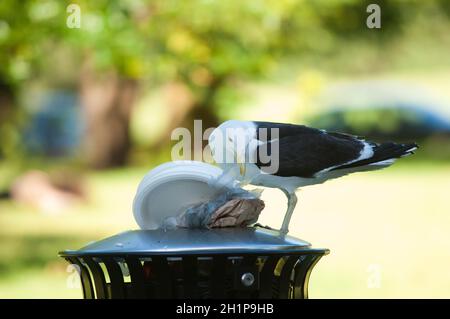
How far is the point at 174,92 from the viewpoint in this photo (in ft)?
55.7

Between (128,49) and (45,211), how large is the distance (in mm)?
5281

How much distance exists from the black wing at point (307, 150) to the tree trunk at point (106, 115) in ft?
36.7

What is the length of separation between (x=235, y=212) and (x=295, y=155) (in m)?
0.36

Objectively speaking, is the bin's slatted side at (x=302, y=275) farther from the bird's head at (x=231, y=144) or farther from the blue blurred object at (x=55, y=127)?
the blue blurred object at (x=55, y=127)

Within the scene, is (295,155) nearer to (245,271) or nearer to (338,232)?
(245,271)

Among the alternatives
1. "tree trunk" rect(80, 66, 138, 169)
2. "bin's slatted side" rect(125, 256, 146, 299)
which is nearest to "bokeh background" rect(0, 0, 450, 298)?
"tree trunk" rect(80, 66, 138, 169)

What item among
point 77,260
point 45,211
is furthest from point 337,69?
point 77,260

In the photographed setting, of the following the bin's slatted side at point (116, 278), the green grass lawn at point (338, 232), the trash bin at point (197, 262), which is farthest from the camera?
the green grass lawn at point (338, 232)

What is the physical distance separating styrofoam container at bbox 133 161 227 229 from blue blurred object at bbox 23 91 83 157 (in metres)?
13.4

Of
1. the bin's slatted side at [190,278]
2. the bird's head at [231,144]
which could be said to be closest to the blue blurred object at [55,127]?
the bird's head at [231,144]

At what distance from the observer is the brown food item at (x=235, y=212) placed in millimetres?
3309

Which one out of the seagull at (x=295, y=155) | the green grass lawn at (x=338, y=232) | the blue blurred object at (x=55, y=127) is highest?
the seagull at (x=295, y=155)

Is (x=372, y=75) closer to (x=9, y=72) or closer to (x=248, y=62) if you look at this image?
(x=248, y=62)

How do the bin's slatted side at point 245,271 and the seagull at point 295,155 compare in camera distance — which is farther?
the seagull at point 295,155
